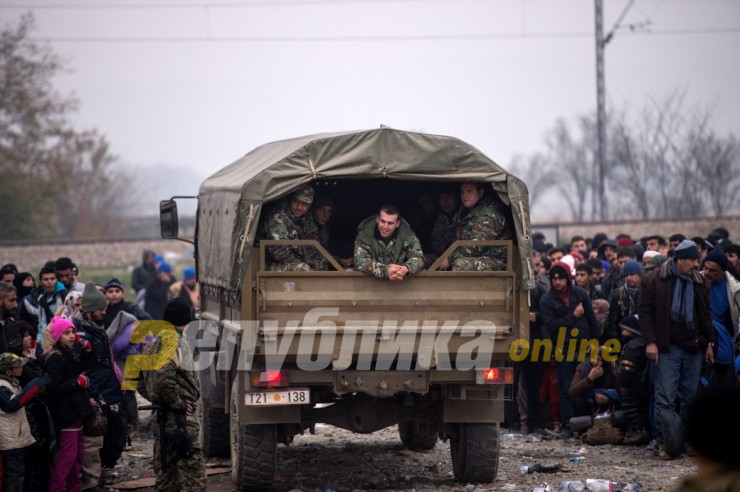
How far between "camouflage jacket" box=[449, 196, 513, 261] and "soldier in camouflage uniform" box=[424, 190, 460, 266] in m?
0.62

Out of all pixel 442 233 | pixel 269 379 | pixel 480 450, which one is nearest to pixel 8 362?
pixel 269 379

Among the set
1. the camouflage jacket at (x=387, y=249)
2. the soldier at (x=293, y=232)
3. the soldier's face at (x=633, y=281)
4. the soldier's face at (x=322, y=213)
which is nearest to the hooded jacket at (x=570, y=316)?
the soldier's face at (x=633, y=281)

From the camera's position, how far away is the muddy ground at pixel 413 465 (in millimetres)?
10148

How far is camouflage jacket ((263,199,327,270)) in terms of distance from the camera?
9.47 metres

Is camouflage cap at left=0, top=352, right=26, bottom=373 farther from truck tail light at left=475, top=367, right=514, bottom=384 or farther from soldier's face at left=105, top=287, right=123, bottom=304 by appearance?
soldier's face at left=105, top=287, right=123, bottom=304

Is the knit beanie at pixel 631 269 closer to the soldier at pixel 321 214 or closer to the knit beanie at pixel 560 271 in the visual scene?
the knit beanie at pixel 560 271

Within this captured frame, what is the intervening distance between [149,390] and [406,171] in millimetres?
2748

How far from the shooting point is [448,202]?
35.5ft

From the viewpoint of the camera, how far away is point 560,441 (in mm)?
12500

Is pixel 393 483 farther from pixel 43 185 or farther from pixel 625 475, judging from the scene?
pixel 43 185

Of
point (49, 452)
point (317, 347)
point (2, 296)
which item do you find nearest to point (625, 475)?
point (317, 347)

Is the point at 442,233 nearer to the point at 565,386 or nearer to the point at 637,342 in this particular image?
the point at 637,342

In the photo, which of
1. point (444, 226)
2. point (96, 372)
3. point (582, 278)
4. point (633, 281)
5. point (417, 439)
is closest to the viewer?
point (96, 372)

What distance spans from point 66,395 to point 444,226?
3700 millimetres
